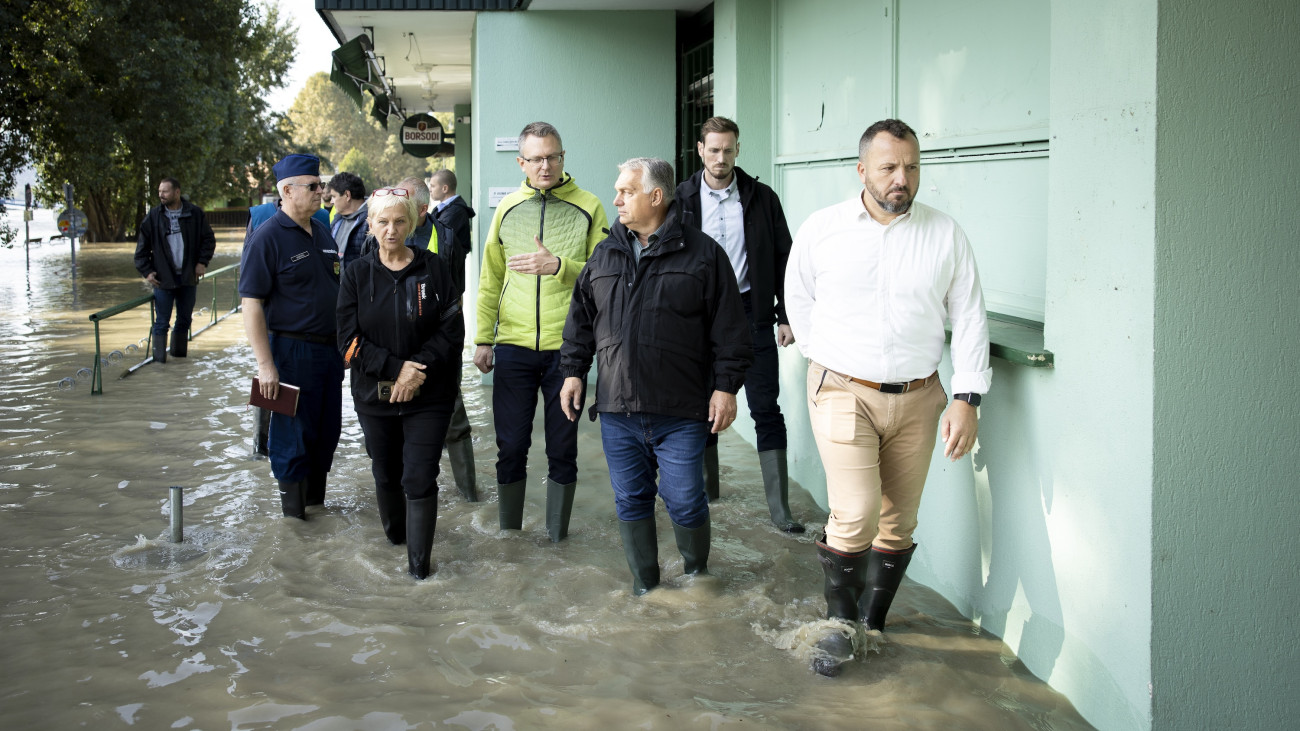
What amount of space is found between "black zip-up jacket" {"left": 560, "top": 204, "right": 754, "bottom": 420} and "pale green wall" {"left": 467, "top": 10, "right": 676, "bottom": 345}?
19.4 ft

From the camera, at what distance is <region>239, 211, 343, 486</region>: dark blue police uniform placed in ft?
18.7

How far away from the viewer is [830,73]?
22.0ft

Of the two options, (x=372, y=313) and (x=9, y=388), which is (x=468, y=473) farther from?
(x=9, y=388)

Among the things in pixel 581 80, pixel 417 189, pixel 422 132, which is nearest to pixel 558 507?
pixel 417 189

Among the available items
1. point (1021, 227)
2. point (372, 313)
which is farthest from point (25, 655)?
point (1021, 227)

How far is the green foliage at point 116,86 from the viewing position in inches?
810

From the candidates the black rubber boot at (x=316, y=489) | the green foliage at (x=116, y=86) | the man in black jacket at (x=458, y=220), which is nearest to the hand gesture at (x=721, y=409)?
the man in black jacket at (x=458, y=220)

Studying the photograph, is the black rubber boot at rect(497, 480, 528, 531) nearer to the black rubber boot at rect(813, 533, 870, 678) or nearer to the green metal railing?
the black rubber boot at rect(813, 533, 870, 678)

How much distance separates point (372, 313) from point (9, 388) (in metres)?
7.01

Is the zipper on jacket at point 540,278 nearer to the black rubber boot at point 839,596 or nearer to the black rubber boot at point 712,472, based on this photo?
the black rubber boot at point 712,472

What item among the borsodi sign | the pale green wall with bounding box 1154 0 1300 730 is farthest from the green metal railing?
the pale green wall with bounding box 1154 0 1300 730

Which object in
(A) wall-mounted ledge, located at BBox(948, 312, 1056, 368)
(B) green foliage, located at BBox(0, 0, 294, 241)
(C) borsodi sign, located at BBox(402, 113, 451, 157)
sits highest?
(B) green foliage, located at BBox(0, 0, 294, 241)

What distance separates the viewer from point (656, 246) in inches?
173

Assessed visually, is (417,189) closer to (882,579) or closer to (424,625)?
(424,625)
